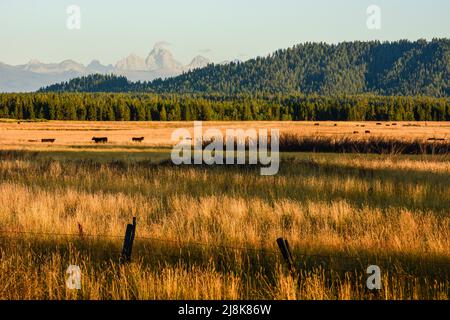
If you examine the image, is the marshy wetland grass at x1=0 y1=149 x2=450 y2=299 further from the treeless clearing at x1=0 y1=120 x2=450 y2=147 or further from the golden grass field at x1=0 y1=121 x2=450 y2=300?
the treeless clearing at x1=0 y1=120 x2=450 y2=147

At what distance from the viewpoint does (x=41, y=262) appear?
35.1 feet

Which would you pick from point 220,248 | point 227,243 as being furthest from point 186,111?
point 220,248

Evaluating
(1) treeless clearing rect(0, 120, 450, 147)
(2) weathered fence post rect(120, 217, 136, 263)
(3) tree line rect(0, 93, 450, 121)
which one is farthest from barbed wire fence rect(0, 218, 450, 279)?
(3) tree line rect(0, 93, 450, 121)

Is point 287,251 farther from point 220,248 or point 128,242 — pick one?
point 220,248

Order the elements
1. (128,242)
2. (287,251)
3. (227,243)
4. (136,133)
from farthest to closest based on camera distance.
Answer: (136,133) < (227,243) < (128,242) < (287,251)

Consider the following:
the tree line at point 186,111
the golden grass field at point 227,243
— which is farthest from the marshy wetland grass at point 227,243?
the tree line at point 186,111

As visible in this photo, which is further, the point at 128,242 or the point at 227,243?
the point at 227,243

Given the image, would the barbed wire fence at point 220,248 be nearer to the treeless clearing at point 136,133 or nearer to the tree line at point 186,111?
the treeless clearing at point 136,133

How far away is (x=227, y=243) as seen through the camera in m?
12.4

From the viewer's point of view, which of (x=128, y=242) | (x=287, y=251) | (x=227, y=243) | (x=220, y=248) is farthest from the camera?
(x=227, y=243)

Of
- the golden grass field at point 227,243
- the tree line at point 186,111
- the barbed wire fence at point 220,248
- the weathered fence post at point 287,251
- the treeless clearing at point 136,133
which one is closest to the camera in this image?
the golden grass field at point 227,243

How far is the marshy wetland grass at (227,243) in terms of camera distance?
8.98 metres

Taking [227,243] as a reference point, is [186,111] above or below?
above

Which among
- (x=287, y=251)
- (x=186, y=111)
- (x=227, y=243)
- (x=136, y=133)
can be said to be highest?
(x=186, y=111)
